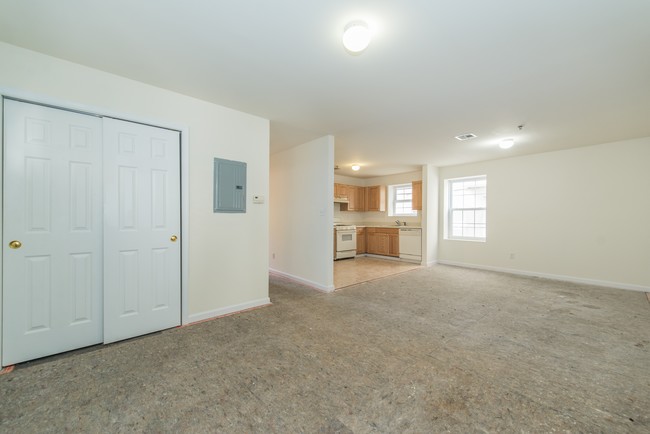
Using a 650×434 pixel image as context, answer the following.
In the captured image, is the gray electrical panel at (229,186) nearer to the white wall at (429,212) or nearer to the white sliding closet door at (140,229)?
the white sliding closet door at (140,229)

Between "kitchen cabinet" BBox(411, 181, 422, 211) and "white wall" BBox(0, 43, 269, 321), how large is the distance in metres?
4.79

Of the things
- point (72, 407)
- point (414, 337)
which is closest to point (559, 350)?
point (414, 337)

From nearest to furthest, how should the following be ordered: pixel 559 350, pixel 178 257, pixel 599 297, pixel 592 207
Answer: pixel 559 350 → pixel 178 257 → pixel 599 297 → pixel 592 207

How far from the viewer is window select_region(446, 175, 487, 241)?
6.10 metres

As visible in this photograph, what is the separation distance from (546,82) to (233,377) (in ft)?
12.4

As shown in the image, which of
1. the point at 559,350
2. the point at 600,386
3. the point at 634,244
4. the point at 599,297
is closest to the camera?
the point at 600,386

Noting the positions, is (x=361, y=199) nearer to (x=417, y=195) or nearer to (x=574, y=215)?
(x=417, y=195)

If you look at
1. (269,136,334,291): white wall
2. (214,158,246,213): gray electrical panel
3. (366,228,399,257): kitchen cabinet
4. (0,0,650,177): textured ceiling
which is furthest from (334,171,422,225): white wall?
(214,158,246,213): gray electrical panel

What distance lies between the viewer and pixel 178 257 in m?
2.81

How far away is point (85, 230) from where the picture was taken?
7.74 feet

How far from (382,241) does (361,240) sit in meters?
0.68

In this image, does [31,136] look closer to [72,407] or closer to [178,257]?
[178,257]

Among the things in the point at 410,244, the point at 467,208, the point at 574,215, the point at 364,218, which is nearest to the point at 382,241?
the point at 410,244

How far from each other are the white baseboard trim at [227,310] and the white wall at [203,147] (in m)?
0.01
